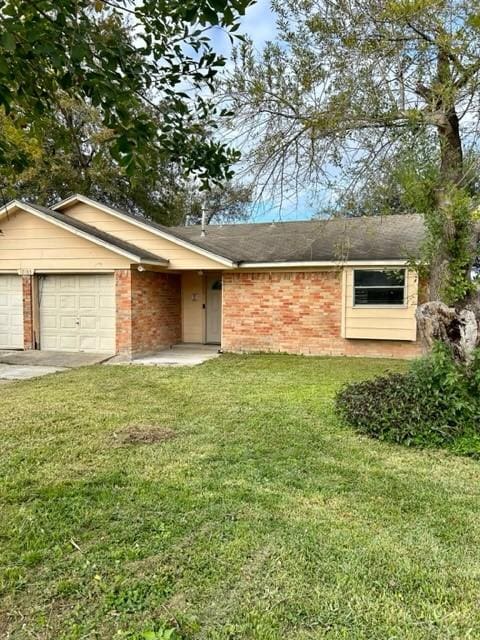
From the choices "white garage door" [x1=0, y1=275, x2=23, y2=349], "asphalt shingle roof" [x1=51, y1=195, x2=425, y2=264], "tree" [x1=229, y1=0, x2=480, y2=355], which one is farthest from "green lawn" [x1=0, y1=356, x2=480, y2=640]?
"white garage door" [x1=0, y1=275, x2=23, y2=349]

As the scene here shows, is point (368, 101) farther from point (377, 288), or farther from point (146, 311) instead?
point (146, 311)

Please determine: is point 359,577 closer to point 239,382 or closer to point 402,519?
point 402,519

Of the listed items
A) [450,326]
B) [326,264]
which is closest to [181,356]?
[326,264]

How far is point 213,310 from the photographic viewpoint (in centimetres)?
1506

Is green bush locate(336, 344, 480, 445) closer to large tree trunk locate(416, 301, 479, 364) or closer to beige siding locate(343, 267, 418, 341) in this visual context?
large tree trunk locate(416, 301, 479, 364)

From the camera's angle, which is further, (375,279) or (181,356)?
(181,356)

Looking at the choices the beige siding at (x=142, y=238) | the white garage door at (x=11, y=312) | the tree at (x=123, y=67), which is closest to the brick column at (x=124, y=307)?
the beige siding at (x=142, y=238)

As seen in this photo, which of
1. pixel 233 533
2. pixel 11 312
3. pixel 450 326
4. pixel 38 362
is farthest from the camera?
pixel 11 312

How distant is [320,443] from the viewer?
5.25m

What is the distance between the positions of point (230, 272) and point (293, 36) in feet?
23.4

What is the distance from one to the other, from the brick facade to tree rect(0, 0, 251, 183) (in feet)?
29.2

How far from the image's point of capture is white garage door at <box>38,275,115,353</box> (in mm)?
12297

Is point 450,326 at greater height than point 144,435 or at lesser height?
greater

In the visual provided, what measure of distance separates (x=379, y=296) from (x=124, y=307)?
21.7 feet
